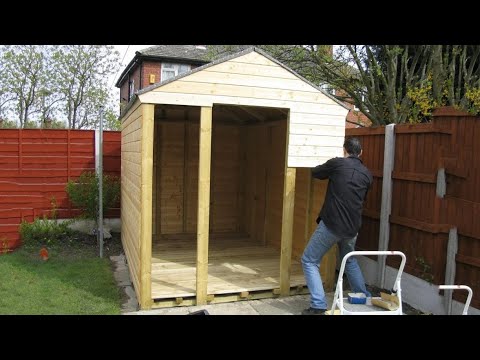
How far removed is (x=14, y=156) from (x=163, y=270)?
5.20 m

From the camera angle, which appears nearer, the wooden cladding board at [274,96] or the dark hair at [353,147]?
the dark hair at [353,147]

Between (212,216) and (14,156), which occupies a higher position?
(14,156)

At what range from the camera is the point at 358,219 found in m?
4.87

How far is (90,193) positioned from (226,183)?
120 inches

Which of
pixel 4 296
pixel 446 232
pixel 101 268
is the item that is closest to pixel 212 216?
pixel 101 268

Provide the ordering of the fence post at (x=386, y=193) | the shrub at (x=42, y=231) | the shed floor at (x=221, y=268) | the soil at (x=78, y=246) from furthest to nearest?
the shrub at (x=42, y=231), the soil at (x=78, y=246), the fence post at (x=386, y=193), the shed floor at (x=221, y=268)

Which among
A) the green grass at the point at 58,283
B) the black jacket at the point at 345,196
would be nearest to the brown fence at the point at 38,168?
the green grass at the point at 58,283

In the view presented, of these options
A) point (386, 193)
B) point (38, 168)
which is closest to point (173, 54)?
point (38, 168)

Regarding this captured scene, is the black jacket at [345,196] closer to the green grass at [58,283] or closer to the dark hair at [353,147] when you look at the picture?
the dark hair at [353,147]

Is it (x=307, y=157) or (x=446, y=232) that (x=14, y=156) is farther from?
(x=446, y=232)

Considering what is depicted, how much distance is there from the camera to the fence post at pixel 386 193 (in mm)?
5941

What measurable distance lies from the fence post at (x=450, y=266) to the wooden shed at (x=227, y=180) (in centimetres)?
163

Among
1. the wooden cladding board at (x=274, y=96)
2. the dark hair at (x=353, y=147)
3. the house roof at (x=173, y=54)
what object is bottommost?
the dark hair at (x=353, y=147)

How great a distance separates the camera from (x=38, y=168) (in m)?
9.40
